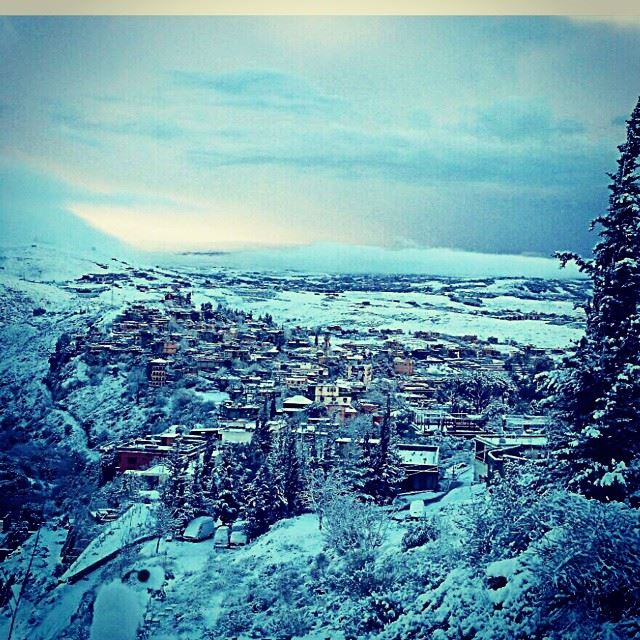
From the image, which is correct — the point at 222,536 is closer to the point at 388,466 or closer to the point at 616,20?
the point at 388,466

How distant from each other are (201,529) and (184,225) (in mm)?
1776

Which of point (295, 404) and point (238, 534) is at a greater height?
point (295, 404)

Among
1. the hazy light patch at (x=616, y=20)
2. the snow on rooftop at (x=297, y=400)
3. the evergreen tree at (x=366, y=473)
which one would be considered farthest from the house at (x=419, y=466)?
the hazy light patch at (x=616, y=20)

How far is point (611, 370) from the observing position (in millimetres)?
3582

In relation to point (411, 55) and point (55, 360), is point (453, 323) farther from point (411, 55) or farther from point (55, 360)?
point (55, 360)

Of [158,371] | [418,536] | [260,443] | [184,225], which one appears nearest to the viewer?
[418,536]

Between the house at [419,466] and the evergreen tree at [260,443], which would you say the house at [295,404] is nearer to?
the evergreen tree at [260,443]

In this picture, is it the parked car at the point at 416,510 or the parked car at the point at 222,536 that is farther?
the parked car at the point at 222,536

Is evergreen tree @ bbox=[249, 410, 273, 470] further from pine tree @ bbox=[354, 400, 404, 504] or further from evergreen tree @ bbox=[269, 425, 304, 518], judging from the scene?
pine tree @ bbox=[354, 400, 404, 504]

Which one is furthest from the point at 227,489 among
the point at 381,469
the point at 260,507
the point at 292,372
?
the point at 381,469

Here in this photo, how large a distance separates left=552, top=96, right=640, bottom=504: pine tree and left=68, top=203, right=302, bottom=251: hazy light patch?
1731 mm

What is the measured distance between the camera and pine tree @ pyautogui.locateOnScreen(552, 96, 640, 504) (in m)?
3.51

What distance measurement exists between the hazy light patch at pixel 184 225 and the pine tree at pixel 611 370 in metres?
1.73

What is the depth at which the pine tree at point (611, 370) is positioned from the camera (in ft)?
11.5
